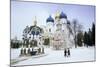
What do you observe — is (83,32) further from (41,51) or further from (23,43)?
(23,43)

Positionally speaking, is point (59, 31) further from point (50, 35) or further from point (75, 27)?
point (75, 27)

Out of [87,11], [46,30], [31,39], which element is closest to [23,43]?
[31,39]

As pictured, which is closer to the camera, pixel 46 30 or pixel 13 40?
pixel 13 40

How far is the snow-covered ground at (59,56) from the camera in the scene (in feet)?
7.84

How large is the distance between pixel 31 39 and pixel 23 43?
0.11 meters

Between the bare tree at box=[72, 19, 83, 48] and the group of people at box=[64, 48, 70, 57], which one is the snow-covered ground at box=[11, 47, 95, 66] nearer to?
the group of people at box=[64, 48, 70, 57]

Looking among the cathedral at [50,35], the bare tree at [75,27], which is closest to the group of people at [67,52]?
the cathedral at [50,35]

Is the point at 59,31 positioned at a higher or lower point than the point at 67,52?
higher

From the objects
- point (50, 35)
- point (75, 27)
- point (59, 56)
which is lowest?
point (59, 56)

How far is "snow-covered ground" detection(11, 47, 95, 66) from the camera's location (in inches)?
94.1

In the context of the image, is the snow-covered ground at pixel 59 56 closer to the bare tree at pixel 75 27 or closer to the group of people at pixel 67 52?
the group of people at pixel 67 52

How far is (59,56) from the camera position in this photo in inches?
101

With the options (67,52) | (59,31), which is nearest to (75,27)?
(59,31)
